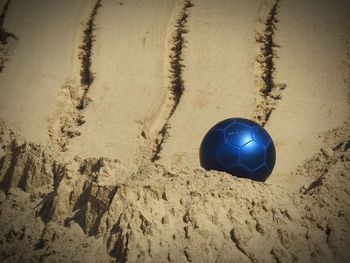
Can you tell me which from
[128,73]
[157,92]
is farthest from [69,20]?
[157,92]

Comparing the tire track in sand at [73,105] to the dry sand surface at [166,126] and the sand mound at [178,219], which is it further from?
the sand mound at [178,219]

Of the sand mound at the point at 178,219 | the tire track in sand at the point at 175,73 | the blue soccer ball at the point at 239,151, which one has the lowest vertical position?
the sand mound at the point at 178,219

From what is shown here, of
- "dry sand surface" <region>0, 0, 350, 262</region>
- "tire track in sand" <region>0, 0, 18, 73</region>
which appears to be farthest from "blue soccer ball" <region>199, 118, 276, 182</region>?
"tire track in sand" <region>0, 0, 18, 73</region>

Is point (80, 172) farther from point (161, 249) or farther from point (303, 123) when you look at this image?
point (303, 123)

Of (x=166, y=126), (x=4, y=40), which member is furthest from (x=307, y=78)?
(x=4, y=40)

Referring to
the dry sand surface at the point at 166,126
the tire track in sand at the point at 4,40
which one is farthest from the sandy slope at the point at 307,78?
the tire track in sand at the point at 4,40

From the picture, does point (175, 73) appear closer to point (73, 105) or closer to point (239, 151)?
point (73, 105)
